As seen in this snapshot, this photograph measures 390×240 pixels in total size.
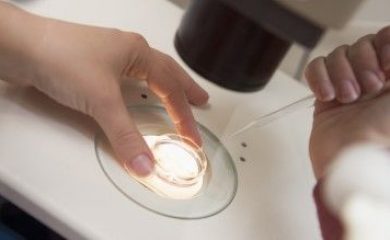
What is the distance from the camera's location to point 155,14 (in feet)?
2.12

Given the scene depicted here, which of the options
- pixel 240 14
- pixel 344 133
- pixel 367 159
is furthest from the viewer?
pixel 344 133

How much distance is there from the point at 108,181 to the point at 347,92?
0.67 feet

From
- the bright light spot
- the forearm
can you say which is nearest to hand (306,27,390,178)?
the bright light spot

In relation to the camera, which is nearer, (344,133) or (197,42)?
(197,42)

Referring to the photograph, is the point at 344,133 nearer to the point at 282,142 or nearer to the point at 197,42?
the point at 282,142

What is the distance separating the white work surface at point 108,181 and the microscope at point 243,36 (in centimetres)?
11

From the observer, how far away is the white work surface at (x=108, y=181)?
42 centimetres

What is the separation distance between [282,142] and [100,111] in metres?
0.18

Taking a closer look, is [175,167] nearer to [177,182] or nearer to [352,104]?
[177,182]

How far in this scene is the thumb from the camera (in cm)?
46

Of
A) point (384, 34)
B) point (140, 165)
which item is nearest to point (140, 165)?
point (140, 165)

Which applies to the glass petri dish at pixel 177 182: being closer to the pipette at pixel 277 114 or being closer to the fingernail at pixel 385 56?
the pipette at pixel 277 114

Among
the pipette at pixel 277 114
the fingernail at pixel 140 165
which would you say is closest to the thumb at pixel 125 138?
the fingernail at pixel 140 165

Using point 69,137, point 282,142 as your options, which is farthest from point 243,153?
point 69,137
